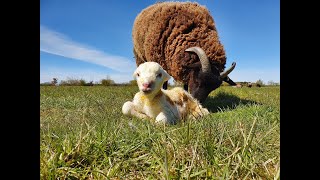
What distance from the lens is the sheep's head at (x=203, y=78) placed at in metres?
5.74

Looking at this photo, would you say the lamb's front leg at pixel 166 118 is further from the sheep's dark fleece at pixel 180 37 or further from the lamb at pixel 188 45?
the sheep's dark fleece at pixel 180 37

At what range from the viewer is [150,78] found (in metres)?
3.32

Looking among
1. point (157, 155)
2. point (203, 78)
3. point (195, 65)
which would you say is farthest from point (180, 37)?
point (157, 155)

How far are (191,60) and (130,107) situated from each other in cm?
306

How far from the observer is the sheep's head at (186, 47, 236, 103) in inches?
226

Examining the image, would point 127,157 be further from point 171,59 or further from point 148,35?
point 148,35

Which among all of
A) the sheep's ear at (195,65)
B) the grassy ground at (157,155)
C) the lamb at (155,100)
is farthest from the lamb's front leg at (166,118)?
the sheep's ear at (195,65)

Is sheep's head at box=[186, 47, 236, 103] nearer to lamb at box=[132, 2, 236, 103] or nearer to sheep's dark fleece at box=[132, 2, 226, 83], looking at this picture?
lamb at box=[132, 2, 236, 103]

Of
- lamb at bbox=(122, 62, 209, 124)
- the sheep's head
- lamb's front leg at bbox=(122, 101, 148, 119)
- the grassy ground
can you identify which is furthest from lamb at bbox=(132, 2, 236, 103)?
the grassy ground

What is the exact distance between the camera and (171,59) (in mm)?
7031

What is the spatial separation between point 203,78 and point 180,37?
1630 millimetres

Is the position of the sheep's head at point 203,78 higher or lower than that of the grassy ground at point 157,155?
higher
